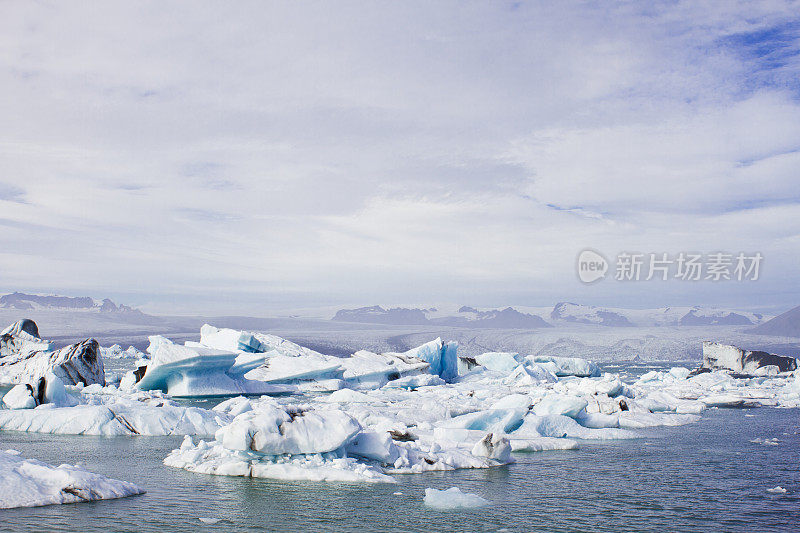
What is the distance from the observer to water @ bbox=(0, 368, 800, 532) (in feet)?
20.6

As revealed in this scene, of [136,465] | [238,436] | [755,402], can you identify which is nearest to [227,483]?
[238,436]

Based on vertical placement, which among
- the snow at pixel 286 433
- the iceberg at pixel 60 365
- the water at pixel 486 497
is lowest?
the iceberg at pixel 60 365

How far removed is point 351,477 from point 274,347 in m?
20.0

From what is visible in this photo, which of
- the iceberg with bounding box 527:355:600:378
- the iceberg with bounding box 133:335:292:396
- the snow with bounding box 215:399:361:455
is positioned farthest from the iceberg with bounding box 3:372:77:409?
the iceberg with bounding box 527:355:600:378

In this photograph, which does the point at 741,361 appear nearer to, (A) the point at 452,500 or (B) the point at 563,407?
(B) the point at 563,407

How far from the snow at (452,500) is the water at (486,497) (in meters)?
0.10

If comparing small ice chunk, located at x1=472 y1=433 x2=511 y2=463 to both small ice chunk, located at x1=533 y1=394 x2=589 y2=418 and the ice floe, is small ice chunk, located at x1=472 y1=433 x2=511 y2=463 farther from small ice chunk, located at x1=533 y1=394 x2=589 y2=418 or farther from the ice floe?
small ice chunk, located at x1=533 y1=394 x2=589 y2=418

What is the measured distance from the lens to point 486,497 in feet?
24.6

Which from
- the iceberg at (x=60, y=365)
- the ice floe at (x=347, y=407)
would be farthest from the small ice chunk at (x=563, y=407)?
the iceberg at (x=60, y=365)

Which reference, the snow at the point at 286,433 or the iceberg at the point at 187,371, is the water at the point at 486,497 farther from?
the iceberg at the point at 187,371

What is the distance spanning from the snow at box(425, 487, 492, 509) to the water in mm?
103

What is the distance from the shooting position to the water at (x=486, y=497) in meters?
6.28

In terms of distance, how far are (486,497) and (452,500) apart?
29.8 inches

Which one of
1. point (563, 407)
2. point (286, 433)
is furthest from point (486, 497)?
point (563, 407)
